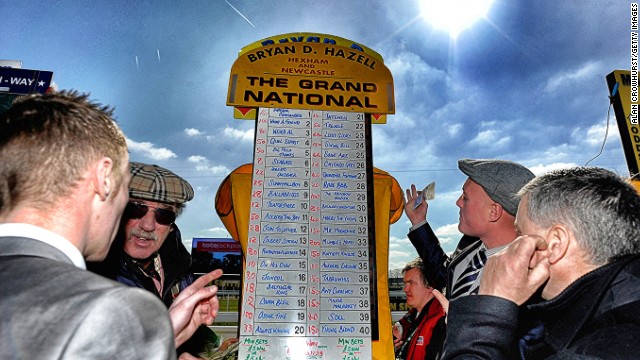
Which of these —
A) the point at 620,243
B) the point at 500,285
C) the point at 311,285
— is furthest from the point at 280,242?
the point at 620,243

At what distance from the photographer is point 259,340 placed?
247cm

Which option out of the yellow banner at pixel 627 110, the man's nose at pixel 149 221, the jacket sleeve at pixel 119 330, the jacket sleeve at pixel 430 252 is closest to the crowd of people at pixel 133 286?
the jacket sleeve at pixel 119 330

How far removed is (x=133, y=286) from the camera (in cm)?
139

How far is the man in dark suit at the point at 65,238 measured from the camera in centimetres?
76

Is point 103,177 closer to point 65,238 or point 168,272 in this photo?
point 65,238

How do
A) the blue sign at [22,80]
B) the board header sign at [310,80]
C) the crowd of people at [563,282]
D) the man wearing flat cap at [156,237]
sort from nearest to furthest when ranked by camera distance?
the crowd of people at [563,282], the man wearing flat cap at [156,237], the board header sign at [310,80], the blue sign at [22,80]

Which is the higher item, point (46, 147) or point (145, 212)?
point (145, 212)

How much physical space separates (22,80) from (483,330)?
41.5ft

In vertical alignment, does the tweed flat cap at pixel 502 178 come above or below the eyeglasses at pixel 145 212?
above

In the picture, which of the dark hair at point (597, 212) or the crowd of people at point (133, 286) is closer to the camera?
the crowd of people at point (133, 286)

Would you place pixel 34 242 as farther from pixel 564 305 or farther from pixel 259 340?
pixel 259 340

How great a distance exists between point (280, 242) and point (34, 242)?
184 centimetres

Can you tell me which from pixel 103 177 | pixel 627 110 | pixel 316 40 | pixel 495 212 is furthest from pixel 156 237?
pixel 627 110

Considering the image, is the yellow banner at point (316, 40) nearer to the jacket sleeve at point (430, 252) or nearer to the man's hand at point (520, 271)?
the jacket sleeve at point (430, 252)
